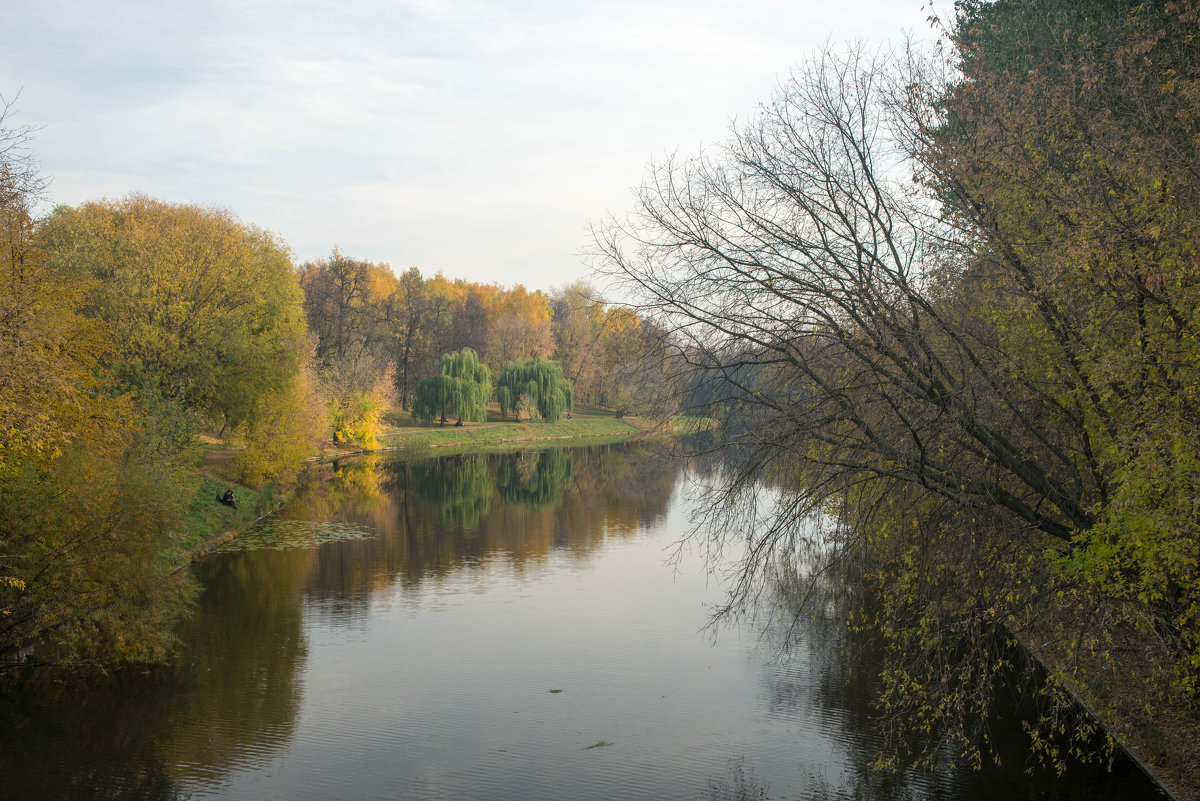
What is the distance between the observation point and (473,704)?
13.1 meters

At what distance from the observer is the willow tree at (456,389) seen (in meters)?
57.3

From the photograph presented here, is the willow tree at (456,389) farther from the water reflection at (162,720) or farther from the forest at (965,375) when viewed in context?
the forest at (965,375)

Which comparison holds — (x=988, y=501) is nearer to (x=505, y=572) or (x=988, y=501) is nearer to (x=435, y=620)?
(x=435, y=620)

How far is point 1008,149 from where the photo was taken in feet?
29.7

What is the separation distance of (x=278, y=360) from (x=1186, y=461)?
29.3m

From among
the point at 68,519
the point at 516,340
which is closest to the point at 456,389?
the point at 516,340

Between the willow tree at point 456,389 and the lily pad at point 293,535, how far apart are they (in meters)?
29.7

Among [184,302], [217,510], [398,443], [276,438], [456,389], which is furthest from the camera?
[456,389]

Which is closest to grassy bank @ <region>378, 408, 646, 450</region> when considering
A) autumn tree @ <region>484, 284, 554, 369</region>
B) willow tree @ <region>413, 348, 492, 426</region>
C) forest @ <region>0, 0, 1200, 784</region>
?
willow tree @ <region>413, 348, 492, 426</region>

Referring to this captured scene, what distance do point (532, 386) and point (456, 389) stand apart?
6524 millimetres

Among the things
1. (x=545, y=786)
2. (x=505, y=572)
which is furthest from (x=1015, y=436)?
(x=505, y=572)

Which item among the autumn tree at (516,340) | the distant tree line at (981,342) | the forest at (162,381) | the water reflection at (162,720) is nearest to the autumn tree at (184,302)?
the forest at (162,381)

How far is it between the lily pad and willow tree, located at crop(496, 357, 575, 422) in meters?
34.4

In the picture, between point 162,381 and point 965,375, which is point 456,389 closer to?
point 162,381
